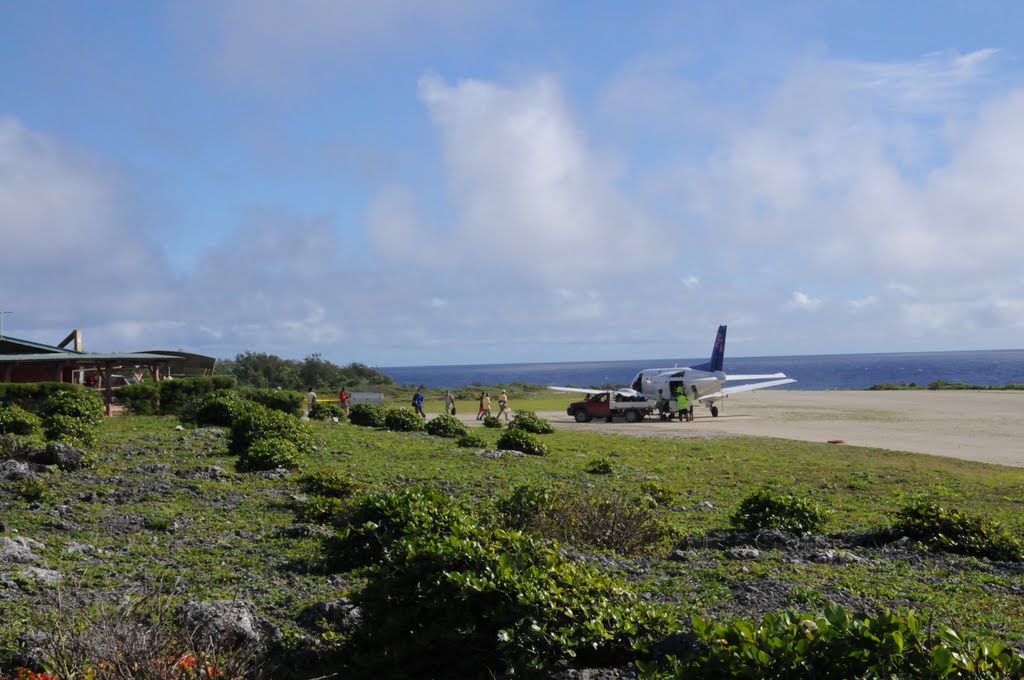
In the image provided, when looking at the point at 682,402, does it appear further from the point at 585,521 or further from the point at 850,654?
the point at 850,654

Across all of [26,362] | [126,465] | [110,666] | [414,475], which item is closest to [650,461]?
[414,475]

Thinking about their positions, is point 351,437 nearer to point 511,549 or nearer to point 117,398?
point 117,398

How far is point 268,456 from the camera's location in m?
12.4

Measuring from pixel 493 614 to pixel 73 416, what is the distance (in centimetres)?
1504

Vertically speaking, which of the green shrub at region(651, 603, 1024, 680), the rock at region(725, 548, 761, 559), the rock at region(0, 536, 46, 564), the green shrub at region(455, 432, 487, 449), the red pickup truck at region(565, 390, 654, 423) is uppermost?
the green shrub at region(651, 603, 1024, 680)

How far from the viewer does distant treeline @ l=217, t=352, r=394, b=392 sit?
6525cm

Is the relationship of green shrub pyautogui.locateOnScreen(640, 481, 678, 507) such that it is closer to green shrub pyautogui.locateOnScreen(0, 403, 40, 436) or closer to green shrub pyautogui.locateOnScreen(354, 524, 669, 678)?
green shrub pyautogui.locateOnScreen(354, 524, 669, 678)

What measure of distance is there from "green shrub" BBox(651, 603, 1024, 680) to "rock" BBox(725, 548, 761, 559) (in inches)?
147

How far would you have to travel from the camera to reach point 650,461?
1736 cm

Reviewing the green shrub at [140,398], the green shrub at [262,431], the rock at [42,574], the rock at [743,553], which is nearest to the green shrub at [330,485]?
the green shrub at [262,431]

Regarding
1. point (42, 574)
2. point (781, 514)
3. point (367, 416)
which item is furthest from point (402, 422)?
point (42, 574)

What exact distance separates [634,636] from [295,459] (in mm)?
9646

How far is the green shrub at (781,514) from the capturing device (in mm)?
8219

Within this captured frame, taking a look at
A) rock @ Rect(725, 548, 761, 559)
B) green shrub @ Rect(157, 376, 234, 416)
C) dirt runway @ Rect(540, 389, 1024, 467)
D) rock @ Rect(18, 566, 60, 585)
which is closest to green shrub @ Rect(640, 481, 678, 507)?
rock @ Rect(725, 548, 761, 559)
